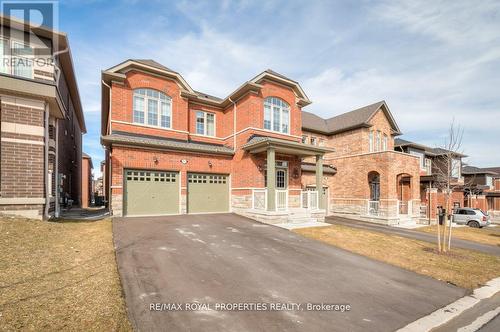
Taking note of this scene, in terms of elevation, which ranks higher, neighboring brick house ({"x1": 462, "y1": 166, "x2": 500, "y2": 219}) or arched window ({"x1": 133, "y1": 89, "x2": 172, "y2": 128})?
arched window ({"x1": 133, "y1": 89, "x2": 172, "y2": 128})

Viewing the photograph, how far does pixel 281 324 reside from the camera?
13.4ft

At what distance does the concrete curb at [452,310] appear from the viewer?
4.30m

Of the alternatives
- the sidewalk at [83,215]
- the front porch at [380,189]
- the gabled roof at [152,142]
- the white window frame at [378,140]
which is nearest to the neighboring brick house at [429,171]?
the front porch at [380,189]

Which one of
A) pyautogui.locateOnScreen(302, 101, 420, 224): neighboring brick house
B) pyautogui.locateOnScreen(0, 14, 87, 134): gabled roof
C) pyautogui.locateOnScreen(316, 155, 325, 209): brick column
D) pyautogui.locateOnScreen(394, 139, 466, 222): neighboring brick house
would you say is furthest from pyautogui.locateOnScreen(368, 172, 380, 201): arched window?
pyautogui.locateOnScreen(0, 14, 87, 134): gabled roof

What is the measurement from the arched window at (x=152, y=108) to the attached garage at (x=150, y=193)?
345 centimetres

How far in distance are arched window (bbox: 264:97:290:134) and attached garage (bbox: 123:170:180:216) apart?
23.5 feet

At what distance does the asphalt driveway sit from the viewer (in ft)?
13.6

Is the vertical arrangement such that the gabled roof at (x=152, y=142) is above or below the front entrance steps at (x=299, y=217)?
above

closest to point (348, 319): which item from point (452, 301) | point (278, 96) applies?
point (452, 301)

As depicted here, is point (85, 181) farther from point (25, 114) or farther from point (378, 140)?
point (378, 140)

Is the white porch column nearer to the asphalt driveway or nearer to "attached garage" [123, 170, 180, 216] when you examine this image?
the asphalt driveway

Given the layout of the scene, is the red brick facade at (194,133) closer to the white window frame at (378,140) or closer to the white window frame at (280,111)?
the white window frame at (280,111)

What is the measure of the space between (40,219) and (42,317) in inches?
331

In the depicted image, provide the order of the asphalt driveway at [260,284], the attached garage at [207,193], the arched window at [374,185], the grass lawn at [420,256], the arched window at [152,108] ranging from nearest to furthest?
the asphalt driveway at [260,284], the grass lawn at [420,256], the arched window at [152,108], the attached garage at [207,193], the arched window at [374,185]
